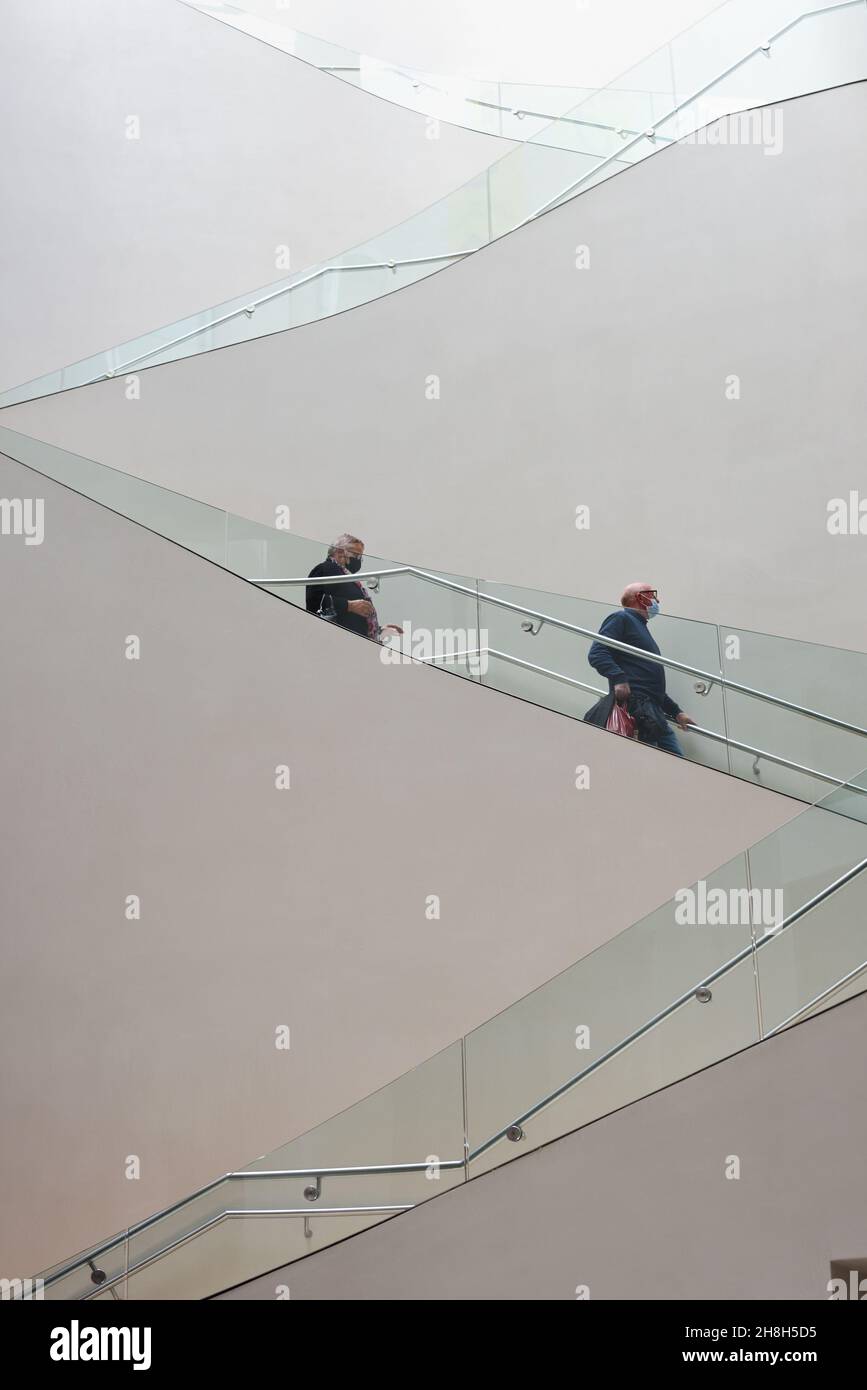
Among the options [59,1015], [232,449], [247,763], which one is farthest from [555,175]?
[59,1015]

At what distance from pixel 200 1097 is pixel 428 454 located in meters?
4.44

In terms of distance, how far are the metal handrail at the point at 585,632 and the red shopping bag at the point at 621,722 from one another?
325mm

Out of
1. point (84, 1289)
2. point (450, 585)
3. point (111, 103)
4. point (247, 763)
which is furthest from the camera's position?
point (111, 103)

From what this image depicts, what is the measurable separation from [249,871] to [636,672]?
2.70 metres

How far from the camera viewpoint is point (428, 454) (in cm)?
844

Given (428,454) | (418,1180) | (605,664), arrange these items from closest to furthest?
(418,1180) → (605,664) → (428,454)

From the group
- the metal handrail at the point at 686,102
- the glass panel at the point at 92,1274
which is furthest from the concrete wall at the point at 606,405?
the glass panel at the point at 92,1274

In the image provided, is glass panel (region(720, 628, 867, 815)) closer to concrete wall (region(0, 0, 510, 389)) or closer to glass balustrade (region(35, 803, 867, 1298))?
glass balustrade (region(35, 803, 867, 1298))

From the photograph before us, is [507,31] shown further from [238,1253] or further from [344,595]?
[238,1253]

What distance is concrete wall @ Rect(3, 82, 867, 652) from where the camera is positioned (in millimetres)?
7859

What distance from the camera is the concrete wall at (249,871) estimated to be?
7188 mm

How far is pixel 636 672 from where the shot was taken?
666 cm

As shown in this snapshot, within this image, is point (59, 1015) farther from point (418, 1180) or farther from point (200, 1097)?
point (418, 1180)

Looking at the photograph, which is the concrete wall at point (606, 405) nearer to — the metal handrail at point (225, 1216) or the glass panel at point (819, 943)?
the glass panel at point (819, 943)
